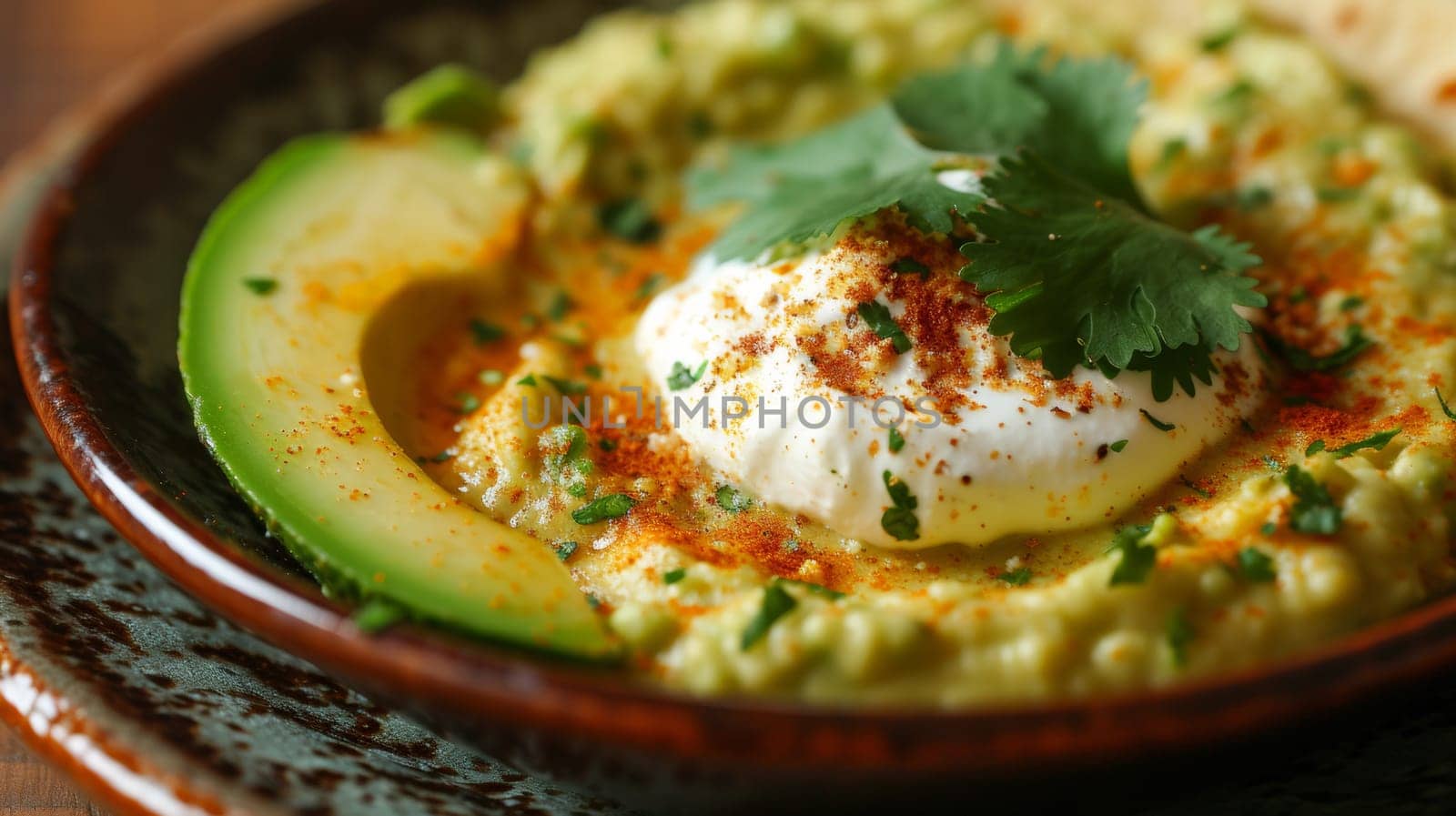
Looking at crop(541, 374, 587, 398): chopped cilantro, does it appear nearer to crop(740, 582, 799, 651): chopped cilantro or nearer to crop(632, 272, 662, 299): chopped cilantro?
crop(632, 272, 662, 299): chopped cilantro

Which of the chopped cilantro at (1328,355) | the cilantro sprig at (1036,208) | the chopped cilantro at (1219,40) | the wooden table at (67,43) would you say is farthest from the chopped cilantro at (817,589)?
the wooden table at (67,43)

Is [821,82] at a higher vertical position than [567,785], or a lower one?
higher

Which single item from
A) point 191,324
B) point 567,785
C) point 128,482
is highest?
point 191,324

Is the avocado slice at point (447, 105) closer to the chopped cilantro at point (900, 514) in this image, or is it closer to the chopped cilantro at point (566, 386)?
the chopped cilantro at point (566, 386)

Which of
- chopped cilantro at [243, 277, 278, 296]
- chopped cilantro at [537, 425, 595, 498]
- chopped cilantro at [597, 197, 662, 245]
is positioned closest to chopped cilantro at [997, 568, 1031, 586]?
chopped cilantro at [537, 425, 595, 498]

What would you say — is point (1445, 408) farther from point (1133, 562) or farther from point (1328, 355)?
point (1133, 562)

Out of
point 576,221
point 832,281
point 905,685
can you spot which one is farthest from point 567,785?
point 576,221

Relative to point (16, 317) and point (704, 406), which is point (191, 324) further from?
point (704, 406)
